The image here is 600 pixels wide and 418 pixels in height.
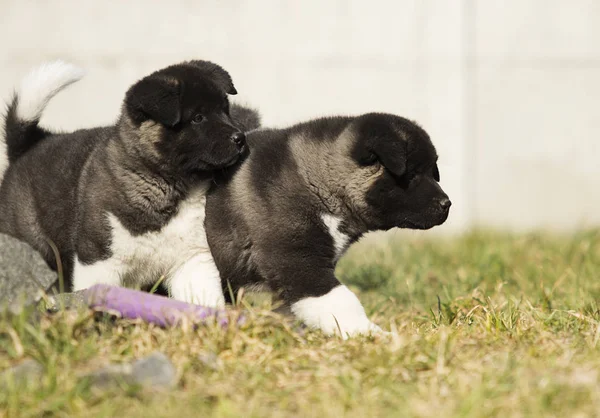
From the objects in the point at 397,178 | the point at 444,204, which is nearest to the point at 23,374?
the point at 397,178

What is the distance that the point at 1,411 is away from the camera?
317cm

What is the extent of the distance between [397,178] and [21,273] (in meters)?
1.92

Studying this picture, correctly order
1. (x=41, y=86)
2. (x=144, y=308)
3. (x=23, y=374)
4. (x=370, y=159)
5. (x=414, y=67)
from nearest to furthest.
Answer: (x=23, y=374) < (x=144, y=308) < (x=370, y=159) < (x=41, y=86) < (x=414, y=67)

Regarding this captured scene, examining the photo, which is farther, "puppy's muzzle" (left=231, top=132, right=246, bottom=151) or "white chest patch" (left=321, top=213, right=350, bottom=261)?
"white chest patch" (left=321, top=213, right=350, bottom=261)

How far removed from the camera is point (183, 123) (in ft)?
14.8

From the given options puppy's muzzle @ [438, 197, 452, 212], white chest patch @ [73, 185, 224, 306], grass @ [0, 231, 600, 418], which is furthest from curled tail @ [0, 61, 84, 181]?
puppy's muzzle @ [438, 197, 452, 212]

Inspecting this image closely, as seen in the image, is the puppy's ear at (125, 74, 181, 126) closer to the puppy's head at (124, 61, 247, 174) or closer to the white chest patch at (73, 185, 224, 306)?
the puppy's head at (124, 61, 247, 174)

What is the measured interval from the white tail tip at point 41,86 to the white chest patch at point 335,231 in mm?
1781

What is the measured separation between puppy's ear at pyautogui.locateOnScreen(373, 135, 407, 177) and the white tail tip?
1924 mm

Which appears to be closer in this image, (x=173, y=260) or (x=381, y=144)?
(x=381, y=144)

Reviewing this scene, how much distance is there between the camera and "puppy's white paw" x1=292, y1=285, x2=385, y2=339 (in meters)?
4.38

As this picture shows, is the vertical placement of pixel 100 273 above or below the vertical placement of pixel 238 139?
below

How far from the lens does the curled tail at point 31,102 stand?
17.3ft

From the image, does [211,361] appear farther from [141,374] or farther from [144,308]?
[144,308]
